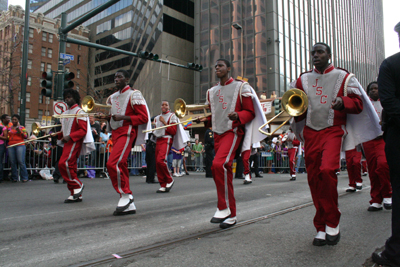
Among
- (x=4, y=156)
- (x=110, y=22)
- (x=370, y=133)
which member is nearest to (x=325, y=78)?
(x=370, y=133)

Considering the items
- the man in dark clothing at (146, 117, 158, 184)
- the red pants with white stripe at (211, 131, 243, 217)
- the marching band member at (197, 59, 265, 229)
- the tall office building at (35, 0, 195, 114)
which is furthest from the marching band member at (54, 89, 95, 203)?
the tall office building at (35, 0, 195, 114)

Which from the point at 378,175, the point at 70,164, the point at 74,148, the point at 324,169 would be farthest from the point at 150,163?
the point at 324,169

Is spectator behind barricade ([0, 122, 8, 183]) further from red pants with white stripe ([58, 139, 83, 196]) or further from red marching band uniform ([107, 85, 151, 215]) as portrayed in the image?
red marching band uniform ([107, 85, 151, 215])

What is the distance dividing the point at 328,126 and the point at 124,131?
311 centimetres

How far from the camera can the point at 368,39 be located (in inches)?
2687

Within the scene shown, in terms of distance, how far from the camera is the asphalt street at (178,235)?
306cm

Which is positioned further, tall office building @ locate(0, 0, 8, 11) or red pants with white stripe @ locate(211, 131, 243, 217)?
tall office building @ locate(0, 0, 8, 11)

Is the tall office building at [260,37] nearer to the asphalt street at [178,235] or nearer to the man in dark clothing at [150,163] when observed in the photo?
the man in dark clothing at [150,163]

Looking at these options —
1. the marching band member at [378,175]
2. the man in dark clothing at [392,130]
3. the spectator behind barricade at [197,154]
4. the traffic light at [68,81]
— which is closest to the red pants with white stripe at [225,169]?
the man in dark clothing at [392,130]

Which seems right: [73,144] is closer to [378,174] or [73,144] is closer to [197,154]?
[378,174]

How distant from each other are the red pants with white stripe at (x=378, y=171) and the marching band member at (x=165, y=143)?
4253 millimetres

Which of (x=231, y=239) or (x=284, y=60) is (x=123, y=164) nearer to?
(x=231, y=239)

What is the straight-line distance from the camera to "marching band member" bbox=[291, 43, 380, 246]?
11.1 feet

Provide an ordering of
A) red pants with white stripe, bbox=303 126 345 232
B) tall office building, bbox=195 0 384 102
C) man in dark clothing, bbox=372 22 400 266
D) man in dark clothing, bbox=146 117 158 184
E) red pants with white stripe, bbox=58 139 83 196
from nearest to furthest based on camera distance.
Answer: man in dark clothing, bbox=372 22 400 266 → red pants with white stripe, bbox=303 126 345 232 → red pants with white stripe, bbox=58 139 83 196 → man in dark clothing, bbox=146 117 158 184 → tall office building, bbox=195 0 384 102
